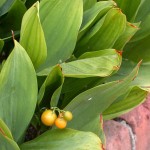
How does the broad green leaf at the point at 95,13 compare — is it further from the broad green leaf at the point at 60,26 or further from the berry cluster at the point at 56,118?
the berry cluster at the point at 56,118

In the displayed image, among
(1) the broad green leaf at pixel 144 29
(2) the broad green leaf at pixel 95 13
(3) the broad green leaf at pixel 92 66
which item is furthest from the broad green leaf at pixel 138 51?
(3) the broad green leaf at pixel 92 66

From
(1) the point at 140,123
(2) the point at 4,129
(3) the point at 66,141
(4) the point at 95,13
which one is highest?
(4) the point at 95,13

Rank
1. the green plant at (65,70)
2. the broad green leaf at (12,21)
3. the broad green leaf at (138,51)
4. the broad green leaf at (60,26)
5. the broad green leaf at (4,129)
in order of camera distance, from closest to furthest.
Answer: the broad green leaf at (4,129)
the green plant at (65,70)
the broad green leaf at (60,26)
the broad green leaf at (12,21)
the broad green leaf at (138,51)

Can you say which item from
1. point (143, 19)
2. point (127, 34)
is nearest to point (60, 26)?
point (127, 34)

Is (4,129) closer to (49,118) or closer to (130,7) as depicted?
(49,118)

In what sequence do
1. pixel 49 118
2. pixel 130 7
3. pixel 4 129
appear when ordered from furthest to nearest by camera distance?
pixel 130 7 → pixel 49 118 → pixel 4 129

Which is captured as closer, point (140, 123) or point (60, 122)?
point (60, 122)
